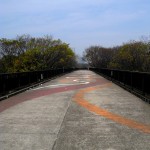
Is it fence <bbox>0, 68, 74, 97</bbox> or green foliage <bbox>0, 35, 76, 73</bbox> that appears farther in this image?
green foliage <bbox>0, 35, 76, 73</bbox>

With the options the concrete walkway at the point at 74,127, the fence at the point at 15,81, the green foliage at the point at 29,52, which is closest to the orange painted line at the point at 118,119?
the concrete walkway at the point at 74,127

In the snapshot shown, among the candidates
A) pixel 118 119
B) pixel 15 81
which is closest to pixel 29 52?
pixel 15 81

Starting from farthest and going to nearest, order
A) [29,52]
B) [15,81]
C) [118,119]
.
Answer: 1. [29,52]
2. [15,81]
3. [118,119]

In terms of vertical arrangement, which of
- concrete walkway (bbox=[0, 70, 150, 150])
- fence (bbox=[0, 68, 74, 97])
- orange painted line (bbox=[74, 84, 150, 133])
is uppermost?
fence (bbox=[0, 68, 74, 97])

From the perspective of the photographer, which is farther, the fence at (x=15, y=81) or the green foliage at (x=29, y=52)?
the green foliage at (x=29, y=52)

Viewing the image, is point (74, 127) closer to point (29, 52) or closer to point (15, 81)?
point (15, 81)

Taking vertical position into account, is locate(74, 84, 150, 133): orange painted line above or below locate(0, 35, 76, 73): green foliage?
below

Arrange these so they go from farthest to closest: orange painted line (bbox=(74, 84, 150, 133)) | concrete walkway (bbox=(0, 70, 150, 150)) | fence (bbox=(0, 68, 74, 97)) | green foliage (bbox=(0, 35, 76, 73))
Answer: green foliage (bbox=(0, 35, 76, 73)), fence (bbox=(0, 68, 74, 97)), orange painted line (bbox=(74, 84, 150, 133)), concrete walkway (bbox=(0, 70, 150, 150))

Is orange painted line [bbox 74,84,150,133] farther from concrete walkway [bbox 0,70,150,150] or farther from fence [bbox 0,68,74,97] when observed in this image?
fence [bbox 0,68,74,97]

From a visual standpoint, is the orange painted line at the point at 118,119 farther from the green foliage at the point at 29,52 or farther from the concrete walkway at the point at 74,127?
the green foliage at the point at 29,52

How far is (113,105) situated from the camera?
12.7 meters

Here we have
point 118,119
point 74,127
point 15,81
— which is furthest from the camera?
point 15,81

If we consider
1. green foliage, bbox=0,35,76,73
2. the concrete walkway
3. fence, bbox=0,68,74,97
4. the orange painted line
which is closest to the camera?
the concrete walkway

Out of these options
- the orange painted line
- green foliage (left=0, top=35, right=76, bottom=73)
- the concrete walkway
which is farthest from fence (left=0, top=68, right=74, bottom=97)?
green foliage (left=0, top=35, right=76, bottom=73)
